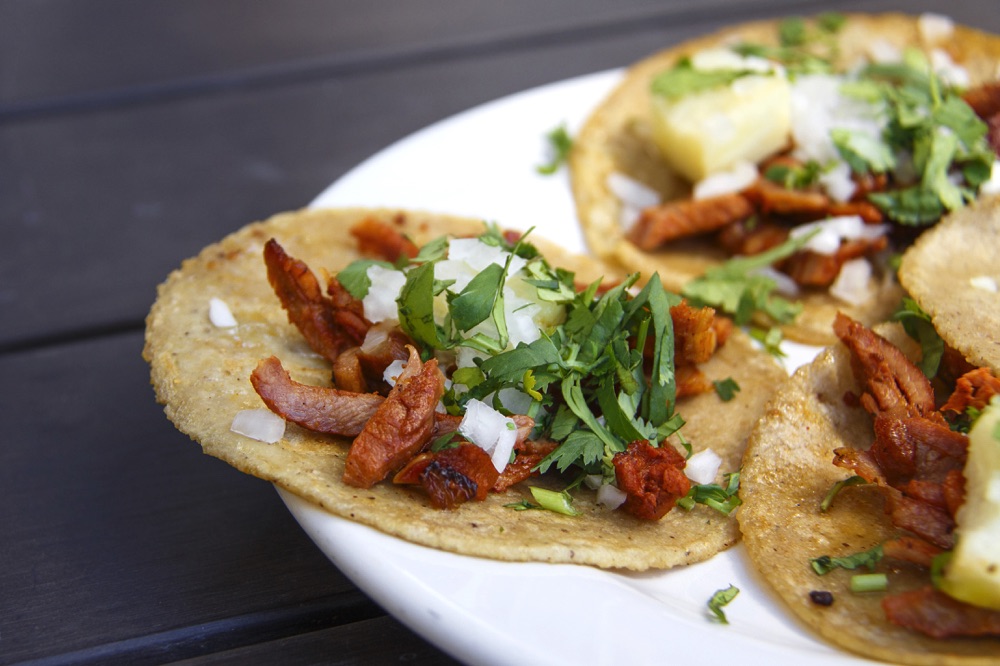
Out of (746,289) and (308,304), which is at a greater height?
(308,304)

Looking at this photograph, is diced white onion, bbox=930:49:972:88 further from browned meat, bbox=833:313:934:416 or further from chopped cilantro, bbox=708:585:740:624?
chopped cilantro, bbox=708:585:740:624

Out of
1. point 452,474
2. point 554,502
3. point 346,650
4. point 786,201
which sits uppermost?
point 786,201

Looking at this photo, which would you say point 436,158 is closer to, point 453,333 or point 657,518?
point 453,333

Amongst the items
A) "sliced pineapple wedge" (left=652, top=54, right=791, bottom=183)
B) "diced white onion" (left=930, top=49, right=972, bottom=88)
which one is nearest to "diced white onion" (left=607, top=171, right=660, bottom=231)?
"sliced pineapple wedge" (left=652, top=54, right=791, bottom=183)

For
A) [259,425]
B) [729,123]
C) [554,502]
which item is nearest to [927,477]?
[554,502]

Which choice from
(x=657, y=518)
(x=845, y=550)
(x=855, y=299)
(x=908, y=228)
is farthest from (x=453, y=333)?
(x=908, y=228)

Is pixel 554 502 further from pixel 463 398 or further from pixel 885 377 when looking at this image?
pixel 885 377

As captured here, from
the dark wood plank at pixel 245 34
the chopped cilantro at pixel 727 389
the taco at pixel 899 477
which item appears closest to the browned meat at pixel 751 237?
the taco at pixel 899 477

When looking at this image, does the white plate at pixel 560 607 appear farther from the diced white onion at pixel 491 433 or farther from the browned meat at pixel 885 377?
the browned meat at pixel 885 377
